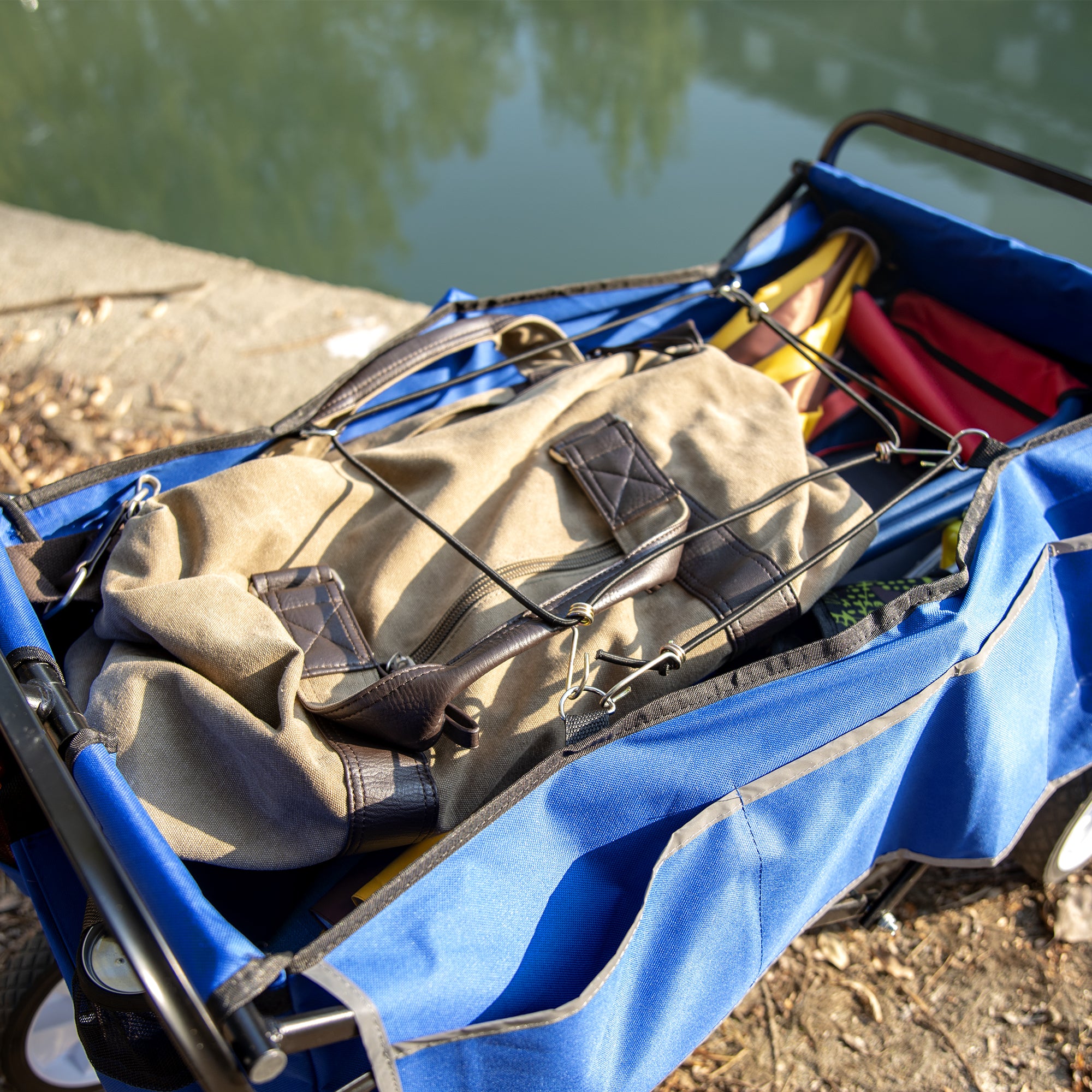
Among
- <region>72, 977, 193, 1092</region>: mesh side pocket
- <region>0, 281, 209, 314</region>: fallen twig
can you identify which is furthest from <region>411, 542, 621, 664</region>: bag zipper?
<region>0, 281, 209, 314</region>: fallen twig

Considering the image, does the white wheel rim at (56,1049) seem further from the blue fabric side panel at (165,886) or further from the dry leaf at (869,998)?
the dry leaf at (869,998)

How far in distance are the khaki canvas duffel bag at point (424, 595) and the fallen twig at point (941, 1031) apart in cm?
80

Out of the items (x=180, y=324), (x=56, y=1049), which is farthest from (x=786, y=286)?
(x=180, y=324)

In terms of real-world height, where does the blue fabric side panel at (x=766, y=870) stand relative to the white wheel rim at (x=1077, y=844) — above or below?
above

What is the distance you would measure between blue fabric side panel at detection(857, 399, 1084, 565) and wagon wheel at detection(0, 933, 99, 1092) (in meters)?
1.55

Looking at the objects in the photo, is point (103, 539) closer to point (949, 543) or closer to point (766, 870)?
point (766, 870)

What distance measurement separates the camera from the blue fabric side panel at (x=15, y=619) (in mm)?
1116

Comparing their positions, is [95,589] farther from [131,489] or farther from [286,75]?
[286,75]

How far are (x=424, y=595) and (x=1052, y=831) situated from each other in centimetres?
119

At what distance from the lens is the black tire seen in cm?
154

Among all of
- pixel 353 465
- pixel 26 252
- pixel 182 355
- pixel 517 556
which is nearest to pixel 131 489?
pixel 353 465

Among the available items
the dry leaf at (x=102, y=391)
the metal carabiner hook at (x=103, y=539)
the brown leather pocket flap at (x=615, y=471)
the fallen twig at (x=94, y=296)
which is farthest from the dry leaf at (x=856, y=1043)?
the fallen twig at (x=94, y=296)

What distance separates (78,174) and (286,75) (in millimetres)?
1568

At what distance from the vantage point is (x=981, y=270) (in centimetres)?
186
